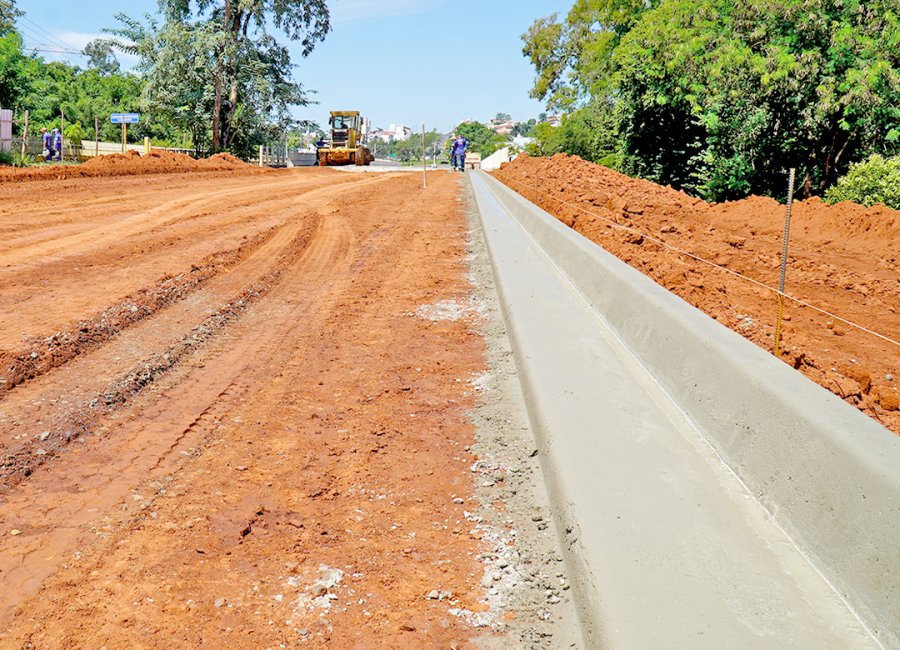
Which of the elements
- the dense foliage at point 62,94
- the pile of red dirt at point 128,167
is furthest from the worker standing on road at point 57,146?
the pile of red dirt at point 128,167

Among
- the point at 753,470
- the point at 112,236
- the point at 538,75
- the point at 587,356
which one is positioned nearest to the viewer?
the point at 753,470

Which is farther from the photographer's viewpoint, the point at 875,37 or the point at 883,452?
the point at 875,37

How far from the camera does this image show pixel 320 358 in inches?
240

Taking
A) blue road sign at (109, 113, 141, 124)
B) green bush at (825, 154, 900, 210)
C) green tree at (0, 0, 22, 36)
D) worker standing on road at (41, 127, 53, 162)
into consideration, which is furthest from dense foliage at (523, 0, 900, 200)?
green tree at (0, 0, 22, 36)

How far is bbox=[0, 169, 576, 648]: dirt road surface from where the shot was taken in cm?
283

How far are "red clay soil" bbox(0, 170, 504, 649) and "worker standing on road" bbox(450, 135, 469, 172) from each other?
29198 millimetres

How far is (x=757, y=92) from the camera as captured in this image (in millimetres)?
21078

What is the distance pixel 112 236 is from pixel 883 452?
37.9ft

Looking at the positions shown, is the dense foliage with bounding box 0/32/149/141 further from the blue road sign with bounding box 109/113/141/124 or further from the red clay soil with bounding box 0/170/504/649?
the red clay soil with bounding box 0/170/504/649

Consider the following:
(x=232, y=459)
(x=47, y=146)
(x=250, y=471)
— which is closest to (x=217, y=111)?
(x=47, y=146)

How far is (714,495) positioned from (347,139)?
4942 centimetres

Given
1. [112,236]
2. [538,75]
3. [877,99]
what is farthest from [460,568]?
[538,75]

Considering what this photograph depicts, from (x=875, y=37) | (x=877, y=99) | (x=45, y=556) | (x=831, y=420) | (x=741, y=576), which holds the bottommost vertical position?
(x=45, y=556)

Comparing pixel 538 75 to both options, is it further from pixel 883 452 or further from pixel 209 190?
pixel 883 452
